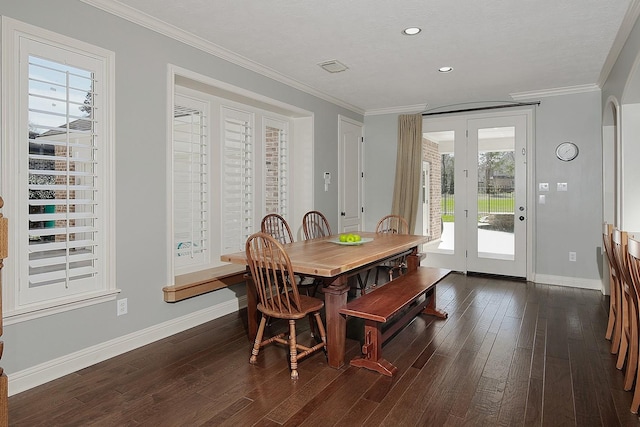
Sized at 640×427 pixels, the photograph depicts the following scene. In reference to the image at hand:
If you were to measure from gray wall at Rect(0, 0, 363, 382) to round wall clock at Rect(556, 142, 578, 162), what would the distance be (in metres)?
4.47

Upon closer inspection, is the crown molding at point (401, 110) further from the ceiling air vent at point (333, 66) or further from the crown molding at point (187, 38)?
the ceiling air vent at point (333, 66)

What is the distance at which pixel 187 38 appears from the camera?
3357mm

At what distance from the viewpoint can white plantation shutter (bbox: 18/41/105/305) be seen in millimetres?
2414

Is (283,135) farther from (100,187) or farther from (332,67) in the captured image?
(100,187)

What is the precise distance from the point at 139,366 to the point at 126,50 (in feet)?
7.52

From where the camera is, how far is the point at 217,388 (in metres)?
2.44

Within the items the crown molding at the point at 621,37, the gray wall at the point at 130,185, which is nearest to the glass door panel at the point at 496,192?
the crown molding at the point at 621,37

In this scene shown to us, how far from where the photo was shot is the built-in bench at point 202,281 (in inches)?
127

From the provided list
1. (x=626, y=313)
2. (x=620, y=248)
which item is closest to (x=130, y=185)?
(x=620, y=248)

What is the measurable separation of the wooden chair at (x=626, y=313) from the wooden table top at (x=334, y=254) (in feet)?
5.05

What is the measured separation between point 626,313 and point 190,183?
11.9 feet

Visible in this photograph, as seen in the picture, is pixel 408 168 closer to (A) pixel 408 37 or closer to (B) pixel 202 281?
(A) pixel 408 37

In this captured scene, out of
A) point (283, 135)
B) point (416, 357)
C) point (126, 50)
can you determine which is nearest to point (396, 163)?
point (283, 135)

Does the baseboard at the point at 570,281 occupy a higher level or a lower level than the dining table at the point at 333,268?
lower
